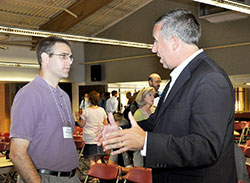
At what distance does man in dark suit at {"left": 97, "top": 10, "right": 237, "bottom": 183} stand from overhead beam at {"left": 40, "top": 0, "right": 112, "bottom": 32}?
12.5 metres

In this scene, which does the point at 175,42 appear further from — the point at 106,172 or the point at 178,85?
the point at 106,172

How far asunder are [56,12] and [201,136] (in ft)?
46.1

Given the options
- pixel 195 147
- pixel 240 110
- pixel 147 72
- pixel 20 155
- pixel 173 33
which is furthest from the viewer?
pixel 240 110

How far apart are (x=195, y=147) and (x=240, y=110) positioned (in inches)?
731

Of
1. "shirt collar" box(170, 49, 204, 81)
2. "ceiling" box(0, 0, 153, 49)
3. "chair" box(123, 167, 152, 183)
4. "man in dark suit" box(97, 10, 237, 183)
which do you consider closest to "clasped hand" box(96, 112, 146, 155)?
"man in dark suit" box(97, 10, 237, 183)

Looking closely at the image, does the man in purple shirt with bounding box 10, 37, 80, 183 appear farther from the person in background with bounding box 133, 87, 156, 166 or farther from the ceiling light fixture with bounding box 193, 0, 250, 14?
the ceiling light fixture with bounding box 193, 0, 250, 14

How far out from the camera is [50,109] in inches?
102

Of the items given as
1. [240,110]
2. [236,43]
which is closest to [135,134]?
[236,43]

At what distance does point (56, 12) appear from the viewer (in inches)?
582

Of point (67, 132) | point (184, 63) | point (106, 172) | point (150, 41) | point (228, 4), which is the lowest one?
point (106, 172)

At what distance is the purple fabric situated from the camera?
7.90ft

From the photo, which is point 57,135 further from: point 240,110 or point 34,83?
point 240,110

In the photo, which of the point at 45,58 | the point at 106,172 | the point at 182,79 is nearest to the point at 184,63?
the point at 182,79

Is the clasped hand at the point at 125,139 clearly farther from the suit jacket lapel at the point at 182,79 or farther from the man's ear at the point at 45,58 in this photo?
the man's ear at the point at 45,58
